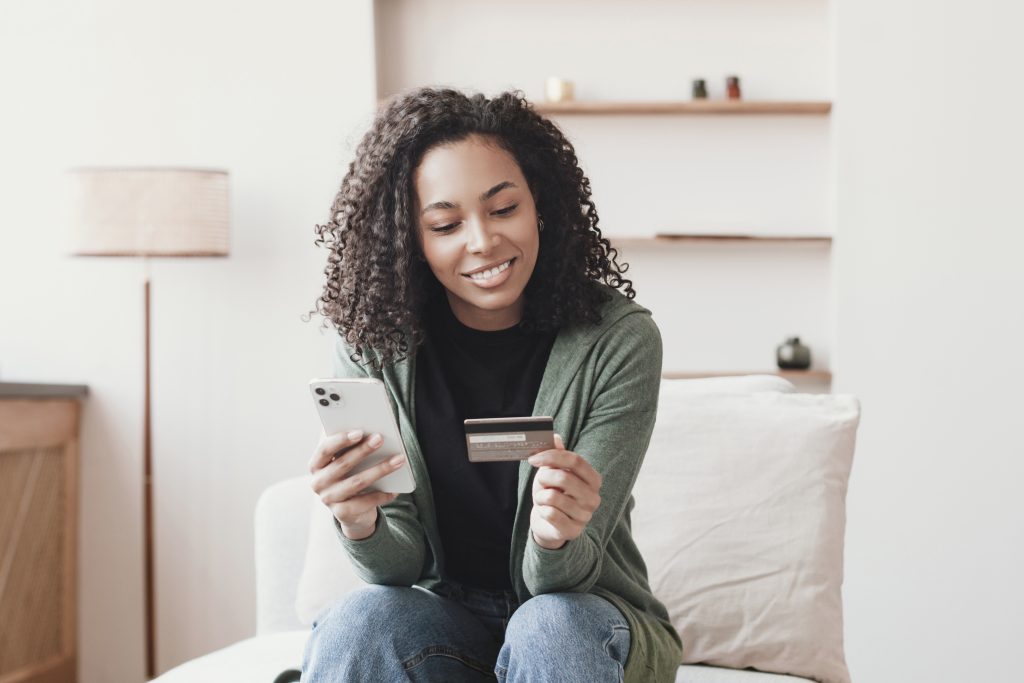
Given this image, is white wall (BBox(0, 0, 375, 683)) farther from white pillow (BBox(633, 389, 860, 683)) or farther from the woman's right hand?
the woman's right hand

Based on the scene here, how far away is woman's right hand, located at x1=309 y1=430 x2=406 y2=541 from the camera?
1312mm

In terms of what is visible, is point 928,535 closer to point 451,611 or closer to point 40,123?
point 451,611

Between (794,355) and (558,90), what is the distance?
3.33 ft

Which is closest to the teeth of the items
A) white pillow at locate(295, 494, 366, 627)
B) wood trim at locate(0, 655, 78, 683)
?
white pillow at locate(295, 494, 366, 627)

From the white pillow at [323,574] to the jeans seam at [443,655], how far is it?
1.71 feet

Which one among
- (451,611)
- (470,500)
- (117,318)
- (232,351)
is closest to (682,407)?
(470,500)

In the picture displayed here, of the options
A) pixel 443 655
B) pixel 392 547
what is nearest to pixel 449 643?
pixel 443 655

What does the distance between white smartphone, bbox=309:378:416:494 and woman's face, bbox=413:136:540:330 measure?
0.27 meters

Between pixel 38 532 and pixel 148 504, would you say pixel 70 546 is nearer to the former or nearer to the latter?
pixel 38 532

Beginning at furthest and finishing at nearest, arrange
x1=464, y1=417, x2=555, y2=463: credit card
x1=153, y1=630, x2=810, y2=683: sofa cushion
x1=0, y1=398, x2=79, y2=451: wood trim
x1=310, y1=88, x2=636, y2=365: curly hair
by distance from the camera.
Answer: x1=0, y1=398, x2=79, y2=451: wood trim < x1=153, y1=630, x2=810, y2=683: sofa cushion < x1=310, y1=88, x2=636, y2=365: curly hair < x1=464, y1=417, x2=555, y2=463: credit card

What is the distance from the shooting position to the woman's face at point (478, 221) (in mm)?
1479

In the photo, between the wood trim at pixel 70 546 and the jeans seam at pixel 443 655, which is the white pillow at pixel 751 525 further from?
the wood trim at pixel 70 546

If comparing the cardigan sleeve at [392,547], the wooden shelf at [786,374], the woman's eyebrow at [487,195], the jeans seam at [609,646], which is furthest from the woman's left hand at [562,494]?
the wooden shelf at [786,374]

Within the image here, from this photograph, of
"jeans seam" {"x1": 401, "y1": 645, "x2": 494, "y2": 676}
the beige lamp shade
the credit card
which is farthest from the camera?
the beige lamp shade
